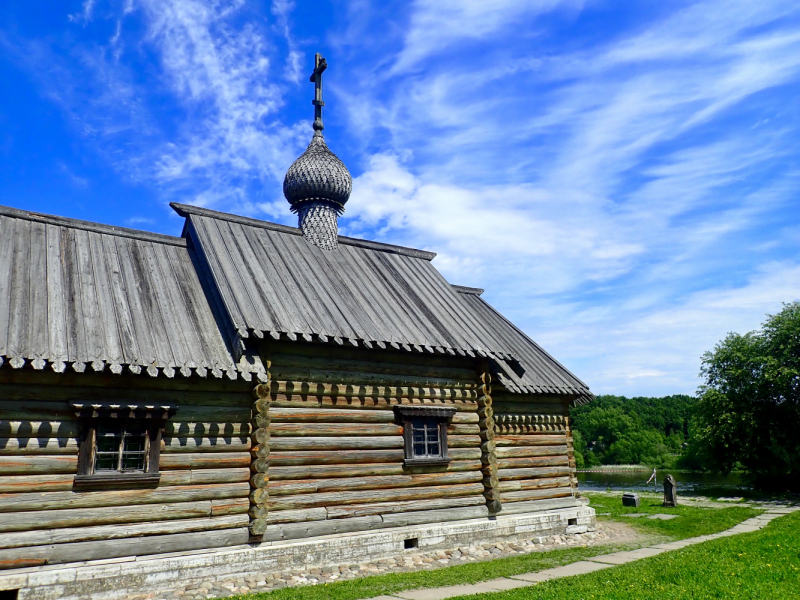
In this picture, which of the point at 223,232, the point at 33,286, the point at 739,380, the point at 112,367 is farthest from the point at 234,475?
the point at 739,380

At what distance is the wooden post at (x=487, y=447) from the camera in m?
12.5

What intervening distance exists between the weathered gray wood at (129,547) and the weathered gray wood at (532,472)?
612cm

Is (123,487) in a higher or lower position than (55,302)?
lower

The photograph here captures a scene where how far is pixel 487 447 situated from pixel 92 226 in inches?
358

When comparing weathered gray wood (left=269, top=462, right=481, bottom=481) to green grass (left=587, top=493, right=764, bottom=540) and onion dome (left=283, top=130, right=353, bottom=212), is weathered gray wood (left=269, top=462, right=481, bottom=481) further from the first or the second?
onion dome (left=283, top=130, right=353, bottom=212)

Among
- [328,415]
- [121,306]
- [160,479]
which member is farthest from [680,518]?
[121,306]

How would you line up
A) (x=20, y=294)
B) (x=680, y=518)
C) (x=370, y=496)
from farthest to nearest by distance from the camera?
(x=680, y=518), (x=370, y=496), (x=20, y=294)

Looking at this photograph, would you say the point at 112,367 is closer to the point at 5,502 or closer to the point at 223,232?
the point at 5,502

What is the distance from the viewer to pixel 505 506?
13.0 meters

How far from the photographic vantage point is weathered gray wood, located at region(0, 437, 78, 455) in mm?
7891

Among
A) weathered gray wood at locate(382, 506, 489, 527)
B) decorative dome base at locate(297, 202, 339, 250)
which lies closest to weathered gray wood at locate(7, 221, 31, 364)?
decorative dome base at locate(297, 202, 339, 250)

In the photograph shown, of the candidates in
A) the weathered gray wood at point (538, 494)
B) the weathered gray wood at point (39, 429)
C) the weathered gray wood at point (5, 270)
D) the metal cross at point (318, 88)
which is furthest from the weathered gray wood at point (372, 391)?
the metal cross at point (318, 88)

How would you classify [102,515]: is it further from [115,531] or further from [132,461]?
[132,461]

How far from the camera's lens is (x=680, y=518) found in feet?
52.2
